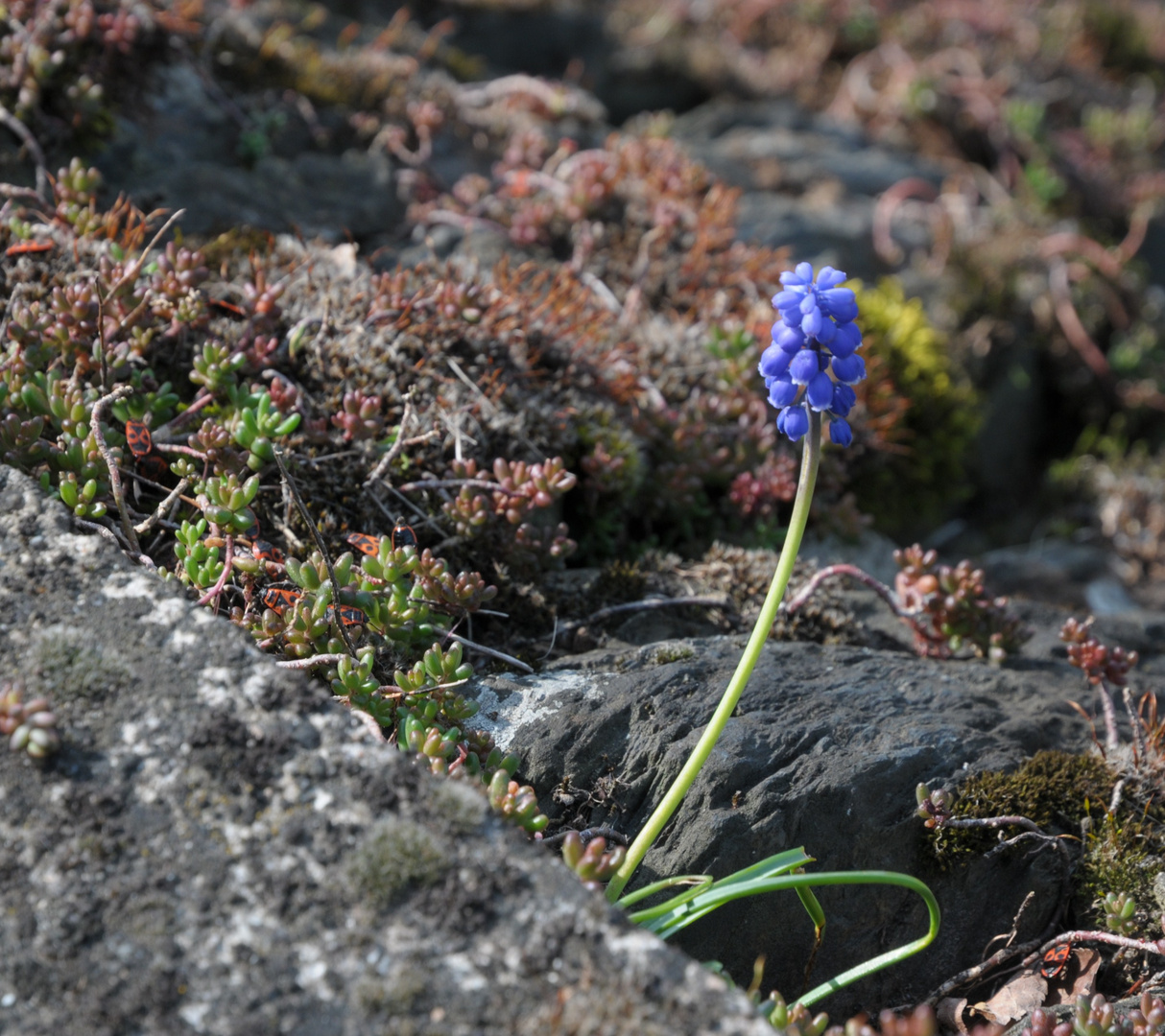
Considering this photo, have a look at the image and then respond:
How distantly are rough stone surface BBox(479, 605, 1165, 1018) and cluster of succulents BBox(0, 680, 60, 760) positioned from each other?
1.24m

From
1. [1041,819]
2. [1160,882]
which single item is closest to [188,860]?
[1041,819]

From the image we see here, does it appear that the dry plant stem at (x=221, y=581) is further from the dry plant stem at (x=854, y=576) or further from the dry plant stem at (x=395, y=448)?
the dry plant stem at (x=854, y=576)

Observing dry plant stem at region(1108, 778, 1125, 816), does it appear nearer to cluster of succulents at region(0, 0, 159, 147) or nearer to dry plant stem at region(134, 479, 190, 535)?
dry plant stem at region(134, 479, 190, 535)

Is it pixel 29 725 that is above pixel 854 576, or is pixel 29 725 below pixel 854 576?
above

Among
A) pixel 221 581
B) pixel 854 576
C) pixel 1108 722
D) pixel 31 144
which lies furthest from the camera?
pixel 31 144

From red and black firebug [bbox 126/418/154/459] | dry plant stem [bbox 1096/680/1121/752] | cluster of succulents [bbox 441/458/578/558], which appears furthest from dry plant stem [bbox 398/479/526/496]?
dry plant stem [bbox 1096/680/1121/752]

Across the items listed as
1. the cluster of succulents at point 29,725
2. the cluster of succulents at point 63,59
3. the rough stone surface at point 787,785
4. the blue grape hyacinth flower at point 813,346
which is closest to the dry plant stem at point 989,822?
the rough stone surface at point 787,785

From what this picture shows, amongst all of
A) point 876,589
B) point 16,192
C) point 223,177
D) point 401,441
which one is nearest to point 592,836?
point 401,441

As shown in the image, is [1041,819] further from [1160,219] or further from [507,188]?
[1160,219]

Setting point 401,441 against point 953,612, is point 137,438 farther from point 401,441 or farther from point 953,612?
point 953,612

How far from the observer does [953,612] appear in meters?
3.75

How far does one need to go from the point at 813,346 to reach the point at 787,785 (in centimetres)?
135

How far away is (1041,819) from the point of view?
312 cm

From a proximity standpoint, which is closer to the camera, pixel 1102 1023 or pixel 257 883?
pixel 257 883
